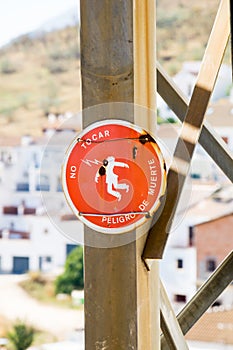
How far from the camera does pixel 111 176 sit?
197cm

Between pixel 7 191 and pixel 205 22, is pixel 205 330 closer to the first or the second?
pixel 7 191

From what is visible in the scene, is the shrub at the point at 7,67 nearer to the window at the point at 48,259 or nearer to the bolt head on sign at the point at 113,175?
the window at the point at 48,259

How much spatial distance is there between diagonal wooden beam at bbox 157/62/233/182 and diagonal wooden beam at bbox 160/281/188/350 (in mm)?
421

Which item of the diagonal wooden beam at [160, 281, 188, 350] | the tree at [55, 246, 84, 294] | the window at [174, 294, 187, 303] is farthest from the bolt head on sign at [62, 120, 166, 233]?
the tree at [55, 246, 84, 294]

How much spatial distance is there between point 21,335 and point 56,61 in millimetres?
2412

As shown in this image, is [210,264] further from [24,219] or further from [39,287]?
[24,219]

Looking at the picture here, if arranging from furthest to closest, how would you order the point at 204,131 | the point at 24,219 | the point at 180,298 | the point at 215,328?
the point at 24,219
the point at 180,298
the point at 215,328
the point at 204,131

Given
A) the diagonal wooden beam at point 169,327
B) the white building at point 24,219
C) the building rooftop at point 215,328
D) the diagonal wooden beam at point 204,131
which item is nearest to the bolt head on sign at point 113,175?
the diagonal wooden beam at point 169,327

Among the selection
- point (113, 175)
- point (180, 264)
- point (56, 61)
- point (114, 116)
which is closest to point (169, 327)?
point (113, 175)

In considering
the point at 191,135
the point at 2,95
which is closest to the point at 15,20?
the point at 2,95

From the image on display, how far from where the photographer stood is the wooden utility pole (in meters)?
1.95

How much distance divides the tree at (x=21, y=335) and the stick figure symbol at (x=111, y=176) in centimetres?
551

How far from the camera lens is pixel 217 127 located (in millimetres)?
6602

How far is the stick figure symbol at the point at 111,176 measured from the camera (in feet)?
6.46
